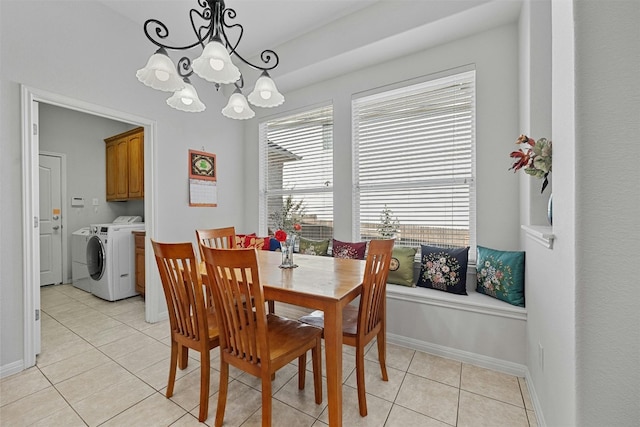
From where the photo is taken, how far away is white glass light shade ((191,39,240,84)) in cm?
149

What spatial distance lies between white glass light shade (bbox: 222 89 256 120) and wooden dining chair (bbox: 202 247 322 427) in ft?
4.02

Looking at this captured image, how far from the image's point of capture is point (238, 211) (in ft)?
13.0

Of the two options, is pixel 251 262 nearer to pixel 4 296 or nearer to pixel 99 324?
pixel 4 296

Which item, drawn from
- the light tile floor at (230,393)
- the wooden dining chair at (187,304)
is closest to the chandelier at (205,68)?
the wooden dining chair at (187,304)

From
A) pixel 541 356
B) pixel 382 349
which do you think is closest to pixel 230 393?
pixel 382 349

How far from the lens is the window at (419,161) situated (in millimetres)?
2539

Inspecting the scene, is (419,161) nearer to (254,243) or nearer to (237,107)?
(237,107)

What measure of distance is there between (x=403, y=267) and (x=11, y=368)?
3149 millimetres

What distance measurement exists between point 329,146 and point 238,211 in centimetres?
168

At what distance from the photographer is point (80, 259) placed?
391cm

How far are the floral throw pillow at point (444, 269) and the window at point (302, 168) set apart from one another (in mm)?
1273

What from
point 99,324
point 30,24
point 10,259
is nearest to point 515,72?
point 30,24

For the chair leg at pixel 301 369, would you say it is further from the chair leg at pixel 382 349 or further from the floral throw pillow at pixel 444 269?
the floral throw pillow at pixel 444 269

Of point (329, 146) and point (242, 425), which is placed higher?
point (329, 146)
